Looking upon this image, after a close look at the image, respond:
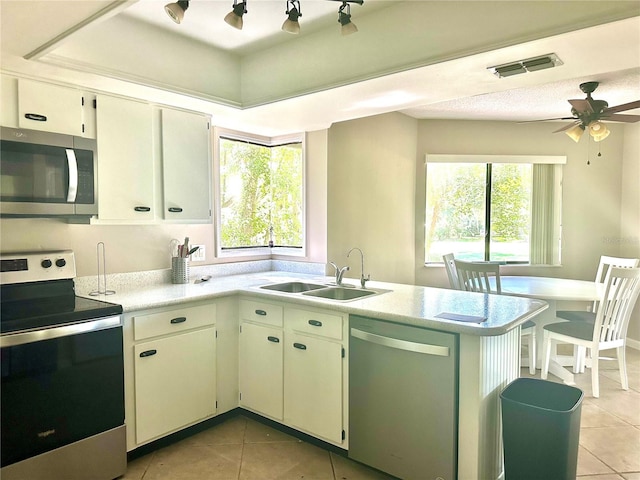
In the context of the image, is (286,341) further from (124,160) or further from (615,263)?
(615,263)

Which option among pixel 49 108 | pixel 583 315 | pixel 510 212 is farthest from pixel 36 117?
pixel 510 212

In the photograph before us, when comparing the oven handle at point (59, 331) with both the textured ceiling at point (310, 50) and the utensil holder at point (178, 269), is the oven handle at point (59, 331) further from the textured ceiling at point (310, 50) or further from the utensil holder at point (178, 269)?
the textured ceiling at point (310, 50)

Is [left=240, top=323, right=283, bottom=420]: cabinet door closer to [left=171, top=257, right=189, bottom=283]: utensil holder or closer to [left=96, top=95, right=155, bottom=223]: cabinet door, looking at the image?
[left=171, top=257, right=189, bottom=283]: utensil holder

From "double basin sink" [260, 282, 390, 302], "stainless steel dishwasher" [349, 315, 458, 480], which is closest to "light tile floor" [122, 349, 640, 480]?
"stainless steel dishwasher" [349, 315, 458, 480]

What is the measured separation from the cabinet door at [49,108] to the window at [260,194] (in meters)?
1.32

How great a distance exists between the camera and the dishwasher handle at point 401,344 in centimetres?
199

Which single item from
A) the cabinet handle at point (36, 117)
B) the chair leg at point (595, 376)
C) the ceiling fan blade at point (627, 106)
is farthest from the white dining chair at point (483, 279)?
the cabinet handle at point (36, 117)

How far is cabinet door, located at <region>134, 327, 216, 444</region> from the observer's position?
7.99ft

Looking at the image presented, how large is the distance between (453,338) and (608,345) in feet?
7.84

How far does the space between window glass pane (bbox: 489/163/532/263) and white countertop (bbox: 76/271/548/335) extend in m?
2.98

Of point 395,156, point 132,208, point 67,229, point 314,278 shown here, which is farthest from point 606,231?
point 67,229

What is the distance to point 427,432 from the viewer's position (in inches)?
80.4

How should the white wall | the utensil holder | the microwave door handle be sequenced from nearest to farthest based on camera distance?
the microwave door handle, the utensil holder, the white wall

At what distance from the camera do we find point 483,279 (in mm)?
3783
